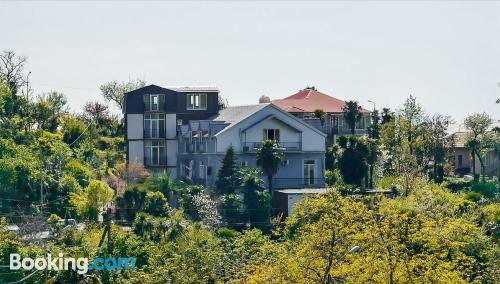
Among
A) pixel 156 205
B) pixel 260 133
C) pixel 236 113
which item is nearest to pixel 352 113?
pixel 236 113

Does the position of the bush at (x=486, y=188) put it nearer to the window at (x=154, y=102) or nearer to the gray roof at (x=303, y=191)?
the gray roof at (x=303, y=191)

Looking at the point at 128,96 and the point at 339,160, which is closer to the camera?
the point at 339,160

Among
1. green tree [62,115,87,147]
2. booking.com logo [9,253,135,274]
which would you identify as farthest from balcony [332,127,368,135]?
booking.com logo [9,253,135,274]

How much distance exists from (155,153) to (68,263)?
29.4 metres

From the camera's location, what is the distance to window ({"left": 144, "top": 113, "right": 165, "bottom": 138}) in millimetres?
72500

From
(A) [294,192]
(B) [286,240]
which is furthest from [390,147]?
(B) [286,240]

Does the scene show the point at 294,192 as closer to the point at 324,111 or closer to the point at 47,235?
the point at 47,235

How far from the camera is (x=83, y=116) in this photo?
99.4 meters

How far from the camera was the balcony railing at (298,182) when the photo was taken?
65625 millimetres

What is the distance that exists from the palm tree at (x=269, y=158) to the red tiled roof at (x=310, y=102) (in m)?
21.3

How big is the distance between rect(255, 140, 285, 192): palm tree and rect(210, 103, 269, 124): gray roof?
5079 mm

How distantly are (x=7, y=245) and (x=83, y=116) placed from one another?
179ft

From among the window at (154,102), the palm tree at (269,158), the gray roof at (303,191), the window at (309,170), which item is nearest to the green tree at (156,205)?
the palm tree at (269,158)

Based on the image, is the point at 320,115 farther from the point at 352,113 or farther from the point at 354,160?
the point at 354,160
